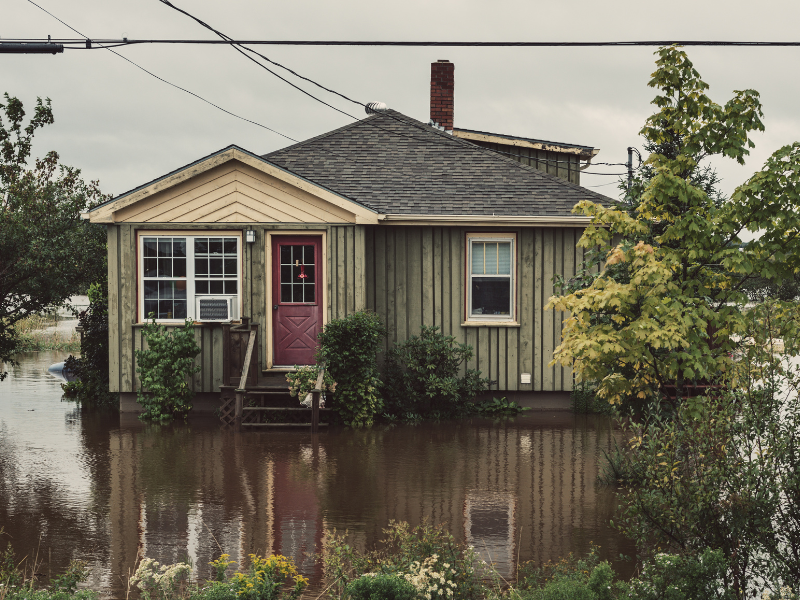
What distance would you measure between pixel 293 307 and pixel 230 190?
2207mm

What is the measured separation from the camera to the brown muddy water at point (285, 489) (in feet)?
22.4

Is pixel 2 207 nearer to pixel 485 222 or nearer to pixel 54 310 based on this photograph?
pixel 54 310

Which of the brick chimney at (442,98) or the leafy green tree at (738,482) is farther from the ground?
the brick chimney at (442,98)

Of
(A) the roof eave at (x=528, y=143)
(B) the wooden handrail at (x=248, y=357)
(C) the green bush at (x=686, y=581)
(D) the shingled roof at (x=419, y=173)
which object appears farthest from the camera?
(A) the roof eave at (x=528, y=143)

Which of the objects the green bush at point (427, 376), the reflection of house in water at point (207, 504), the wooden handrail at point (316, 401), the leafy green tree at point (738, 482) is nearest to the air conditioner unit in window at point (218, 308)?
the wooden handrail at point (316, 401)

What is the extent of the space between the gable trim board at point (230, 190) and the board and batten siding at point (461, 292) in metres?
1.20

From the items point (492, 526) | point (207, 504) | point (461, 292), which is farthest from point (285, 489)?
point (461, 292)

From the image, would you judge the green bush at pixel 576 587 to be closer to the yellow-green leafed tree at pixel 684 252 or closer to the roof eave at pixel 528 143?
the yellow-green leafed tree at pixel 684 252

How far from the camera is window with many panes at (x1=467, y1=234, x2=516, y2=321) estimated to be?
46.0 feet

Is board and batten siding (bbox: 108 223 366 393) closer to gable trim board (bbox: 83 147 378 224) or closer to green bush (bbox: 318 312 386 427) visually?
gable trim board (bbox: 83 147 378 224)

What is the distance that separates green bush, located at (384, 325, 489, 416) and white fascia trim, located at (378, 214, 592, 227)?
6.06 ft

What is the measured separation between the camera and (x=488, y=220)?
44.4 ft

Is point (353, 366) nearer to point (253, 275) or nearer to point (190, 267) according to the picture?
point (253, 275)

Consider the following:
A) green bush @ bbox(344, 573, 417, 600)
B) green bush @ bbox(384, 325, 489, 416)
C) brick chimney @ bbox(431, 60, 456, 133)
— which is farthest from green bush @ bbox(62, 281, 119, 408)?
green bush @ bbox(344, 573, 417, 600)
